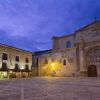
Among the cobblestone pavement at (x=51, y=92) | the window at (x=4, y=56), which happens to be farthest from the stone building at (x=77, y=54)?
the cobblestone pavement at (x=51, y=92)

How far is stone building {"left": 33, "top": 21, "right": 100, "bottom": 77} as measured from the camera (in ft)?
109

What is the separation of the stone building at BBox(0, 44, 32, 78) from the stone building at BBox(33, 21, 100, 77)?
20.1ft

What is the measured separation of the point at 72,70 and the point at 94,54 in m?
6.07

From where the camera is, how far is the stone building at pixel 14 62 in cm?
3575

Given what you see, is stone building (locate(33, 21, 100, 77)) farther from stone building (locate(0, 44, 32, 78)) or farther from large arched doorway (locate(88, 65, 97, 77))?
stone building (locate(0, 44, 32, 78))

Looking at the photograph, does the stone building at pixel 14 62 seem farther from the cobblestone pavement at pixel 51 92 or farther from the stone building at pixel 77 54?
the cobblestone pavement at pixel 51 92

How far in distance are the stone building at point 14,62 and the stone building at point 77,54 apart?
6120 millimetres

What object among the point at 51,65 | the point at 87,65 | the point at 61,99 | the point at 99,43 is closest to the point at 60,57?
the point at 51,65

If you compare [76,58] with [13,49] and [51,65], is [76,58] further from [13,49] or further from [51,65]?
[13,49]

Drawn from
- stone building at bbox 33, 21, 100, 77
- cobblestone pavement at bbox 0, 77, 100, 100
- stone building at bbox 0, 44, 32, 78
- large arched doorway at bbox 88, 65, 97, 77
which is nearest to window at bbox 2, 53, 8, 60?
stone building at bbox 0, 44, 32, 78

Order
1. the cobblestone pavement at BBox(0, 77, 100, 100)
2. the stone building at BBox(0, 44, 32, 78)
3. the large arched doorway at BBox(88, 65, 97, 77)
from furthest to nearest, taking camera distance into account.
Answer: the stone building at BBox(0, 44, 32, 78) < the large arched doorway at BBox(88, 65, 97, 77) < the cobblestone pavement at BBox(0, 77, 100, 100)

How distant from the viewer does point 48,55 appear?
139ft

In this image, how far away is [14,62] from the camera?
39.0m

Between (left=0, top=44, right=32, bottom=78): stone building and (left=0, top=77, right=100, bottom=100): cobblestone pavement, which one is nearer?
(left=0, top=77, right=100, bottom=100): cobblestone pavement
